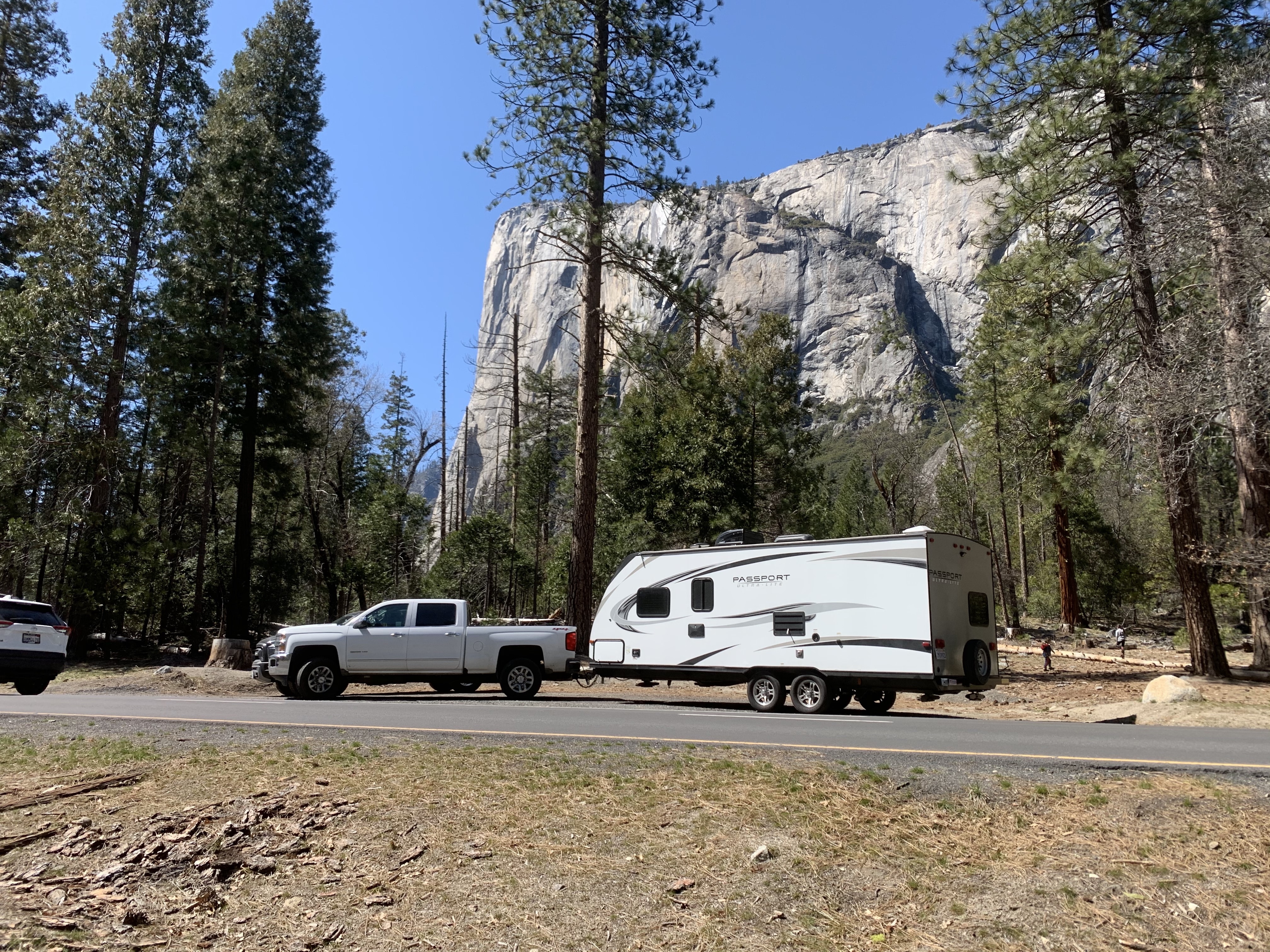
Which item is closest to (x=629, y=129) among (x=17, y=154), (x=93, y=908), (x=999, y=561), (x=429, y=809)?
(x=429, y=809)

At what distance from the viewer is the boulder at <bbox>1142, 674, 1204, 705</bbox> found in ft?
44.3

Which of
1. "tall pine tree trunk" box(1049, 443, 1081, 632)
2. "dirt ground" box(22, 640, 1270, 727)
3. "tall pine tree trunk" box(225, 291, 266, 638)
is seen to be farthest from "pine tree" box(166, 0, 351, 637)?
"tall pine tree trunk" box(1049, 443, 1081, 632)

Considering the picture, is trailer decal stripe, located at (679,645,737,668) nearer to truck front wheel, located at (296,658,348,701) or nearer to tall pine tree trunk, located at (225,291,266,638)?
truck front wheel, located at (296,658,348,701)

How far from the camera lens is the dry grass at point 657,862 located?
4.45m

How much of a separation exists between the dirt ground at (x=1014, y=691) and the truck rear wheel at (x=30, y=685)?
93 cm

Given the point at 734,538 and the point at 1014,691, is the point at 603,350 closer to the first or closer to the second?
the point at 734,538

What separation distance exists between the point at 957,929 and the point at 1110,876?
1134 mm

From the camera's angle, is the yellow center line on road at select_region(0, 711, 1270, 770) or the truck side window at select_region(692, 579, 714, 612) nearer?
the yellow center line on road at select_region(0, 711, 1270, 770)

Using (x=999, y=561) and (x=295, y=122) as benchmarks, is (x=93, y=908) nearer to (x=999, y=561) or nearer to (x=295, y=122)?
(x=295, y=122)

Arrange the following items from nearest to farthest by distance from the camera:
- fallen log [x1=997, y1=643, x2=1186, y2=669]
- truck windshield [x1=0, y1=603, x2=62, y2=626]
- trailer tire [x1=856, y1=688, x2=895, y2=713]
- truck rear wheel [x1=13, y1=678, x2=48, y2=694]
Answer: trailer tire [x1=856, y1=688, x2=895, y2=713] < truck windshield [x1=0, y1=603, x2=62, y2=626] < truck rear wheel [x1=13, y1=678, x2=48, y2=694] < fallen log [x1=997, y1=643, x2=1186, y2=669]

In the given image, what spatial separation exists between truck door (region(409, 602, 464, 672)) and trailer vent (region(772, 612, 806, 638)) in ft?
18.8

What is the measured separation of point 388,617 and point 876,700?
29.0 feet

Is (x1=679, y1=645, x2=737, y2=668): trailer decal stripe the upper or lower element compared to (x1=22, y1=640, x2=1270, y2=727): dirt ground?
upper

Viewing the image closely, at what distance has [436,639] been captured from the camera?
49.9 feet
